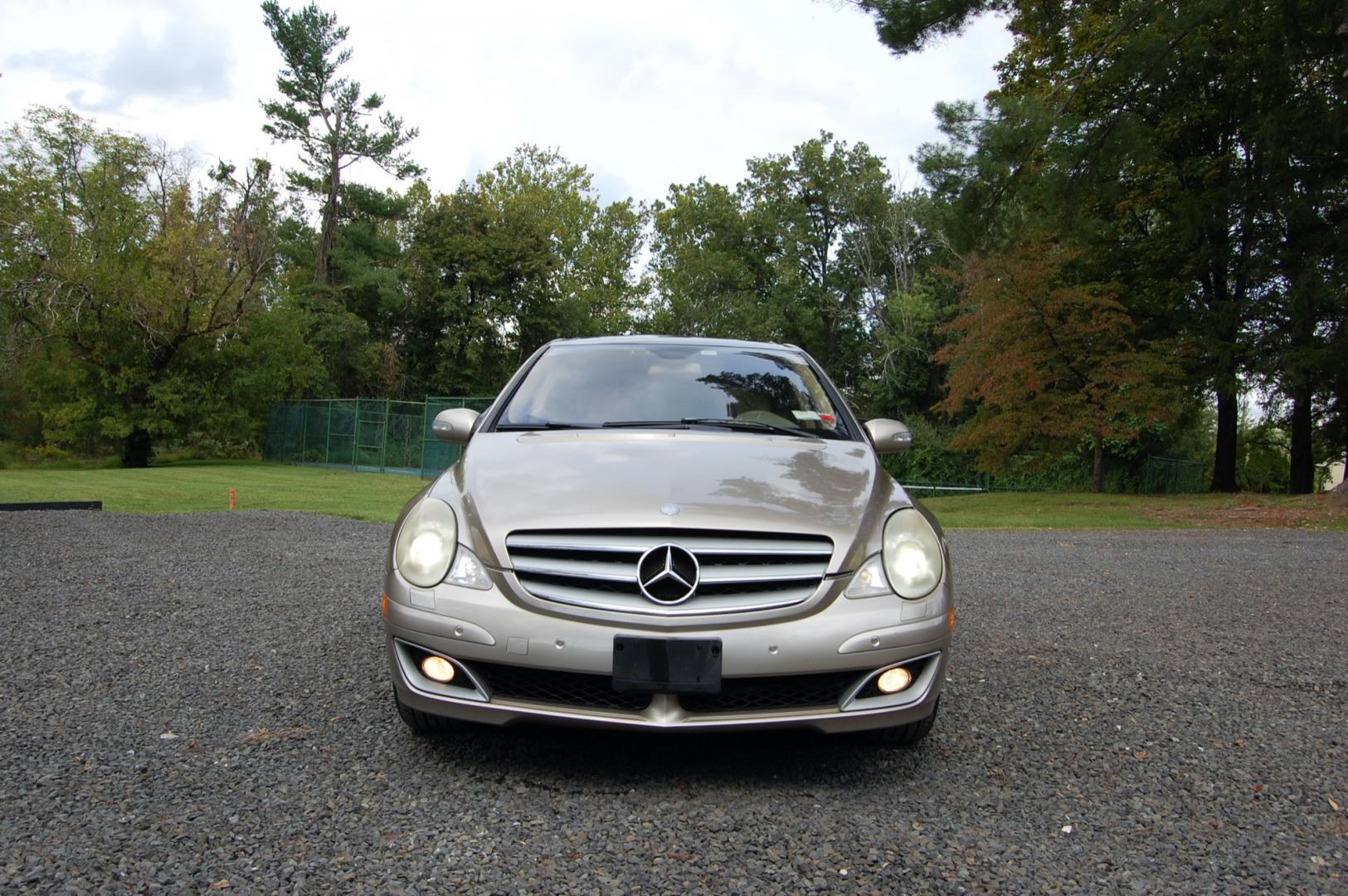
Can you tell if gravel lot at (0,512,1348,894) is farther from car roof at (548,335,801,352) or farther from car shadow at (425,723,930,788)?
car roof at (548,335,801,352)

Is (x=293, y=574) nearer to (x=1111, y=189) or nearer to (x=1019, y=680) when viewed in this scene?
(x=1019, y=680)

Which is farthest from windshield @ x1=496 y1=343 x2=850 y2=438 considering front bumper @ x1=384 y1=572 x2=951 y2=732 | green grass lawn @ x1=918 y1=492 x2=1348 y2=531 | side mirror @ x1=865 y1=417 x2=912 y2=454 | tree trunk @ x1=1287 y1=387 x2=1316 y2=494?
tree trunk @ x1=1287 y1=387 x2=1316 y2=494

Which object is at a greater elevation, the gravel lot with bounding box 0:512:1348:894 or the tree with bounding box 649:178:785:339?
the tree with bounding box 649:178:785:339

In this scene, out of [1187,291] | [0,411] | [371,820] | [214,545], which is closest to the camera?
[371,820]

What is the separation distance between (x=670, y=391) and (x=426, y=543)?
1.51 m

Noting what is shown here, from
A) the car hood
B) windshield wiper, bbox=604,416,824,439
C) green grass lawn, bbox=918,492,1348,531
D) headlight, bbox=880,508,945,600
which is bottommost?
green grass lawn, bbox=918,492,1348,531

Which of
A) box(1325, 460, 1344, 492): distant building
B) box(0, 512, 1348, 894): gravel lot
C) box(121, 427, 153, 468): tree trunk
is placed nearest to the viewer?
box(0, 512, 1348, 894): gravel lot

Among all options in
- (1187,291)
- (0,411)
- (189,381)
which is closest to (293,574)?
(1187,291)

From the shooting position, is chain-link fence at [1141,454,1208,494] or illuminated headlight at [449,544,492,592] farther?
chain-link fence at [1141,454,1208,494]

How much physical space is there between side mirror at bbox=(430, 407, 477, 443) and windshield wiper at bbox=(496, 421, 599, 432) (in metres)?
0.18

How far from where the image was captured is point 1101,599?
22.8 ft

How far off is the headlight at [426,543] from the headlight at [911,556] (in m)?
1.38

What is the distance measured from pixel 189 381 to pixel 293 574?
29064 mm

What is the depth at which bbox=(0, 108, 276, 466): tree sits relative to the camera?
3025cm
